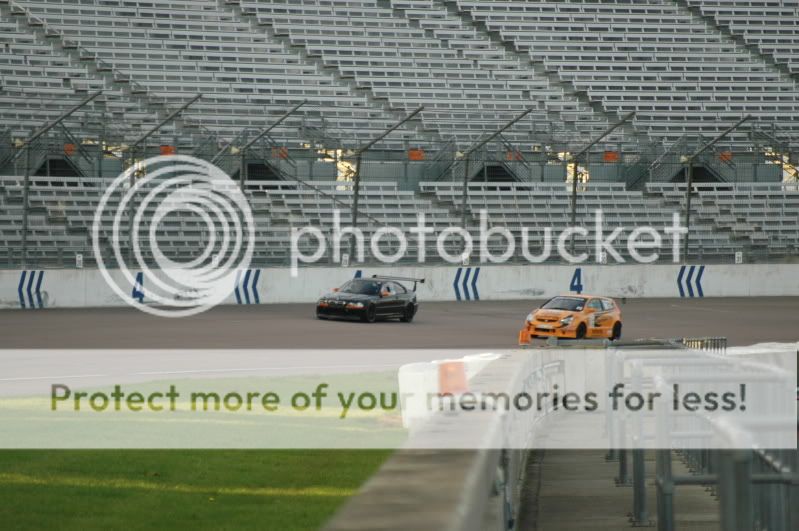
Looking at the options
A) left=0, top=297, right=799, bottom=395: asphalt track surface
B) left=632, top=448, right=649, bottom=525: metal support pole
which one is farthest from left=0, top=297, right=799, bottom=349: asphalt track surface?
left=632, top=448, right=649, bottom=525: metal support pole

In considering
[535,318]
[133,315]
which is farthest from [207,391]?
[133,315]

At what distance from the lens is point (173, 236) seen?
39.5 metres

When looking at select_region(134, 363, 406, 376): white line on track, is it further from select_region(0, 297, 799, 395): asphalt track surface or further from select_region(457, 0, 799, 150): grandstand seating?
select_region(457, 0, 799, 150): grandstand seating

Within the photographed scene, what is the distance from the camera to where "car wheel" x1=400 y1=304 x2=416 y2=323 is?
3484 cm

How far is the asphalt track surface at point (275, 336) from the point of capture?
70.2ft

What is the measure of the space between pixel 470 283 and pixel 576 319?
12918 mm

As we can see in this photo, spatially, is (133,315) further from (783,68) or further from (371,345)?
(783,68)

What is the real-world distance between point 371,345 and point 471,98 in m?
26.8

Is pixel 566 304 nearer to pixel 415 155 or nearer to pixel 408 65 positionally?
Answer: pixel 415 155

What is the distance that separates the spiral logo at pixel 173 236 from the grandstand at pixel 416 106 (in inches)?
18.3

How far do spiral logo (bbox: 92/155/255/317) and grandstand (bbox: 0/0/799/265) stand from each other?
0.46 metres

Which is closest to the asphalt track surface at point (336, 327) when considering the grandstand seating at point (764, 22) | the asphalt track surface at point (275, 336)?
the asphalt track surface at point (275, 336)

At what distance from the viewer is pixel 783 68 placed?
58.4 metres

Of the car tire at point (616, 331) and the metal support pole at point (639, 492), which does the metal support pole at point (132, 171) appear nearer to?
the car tire at point (616, 331)
